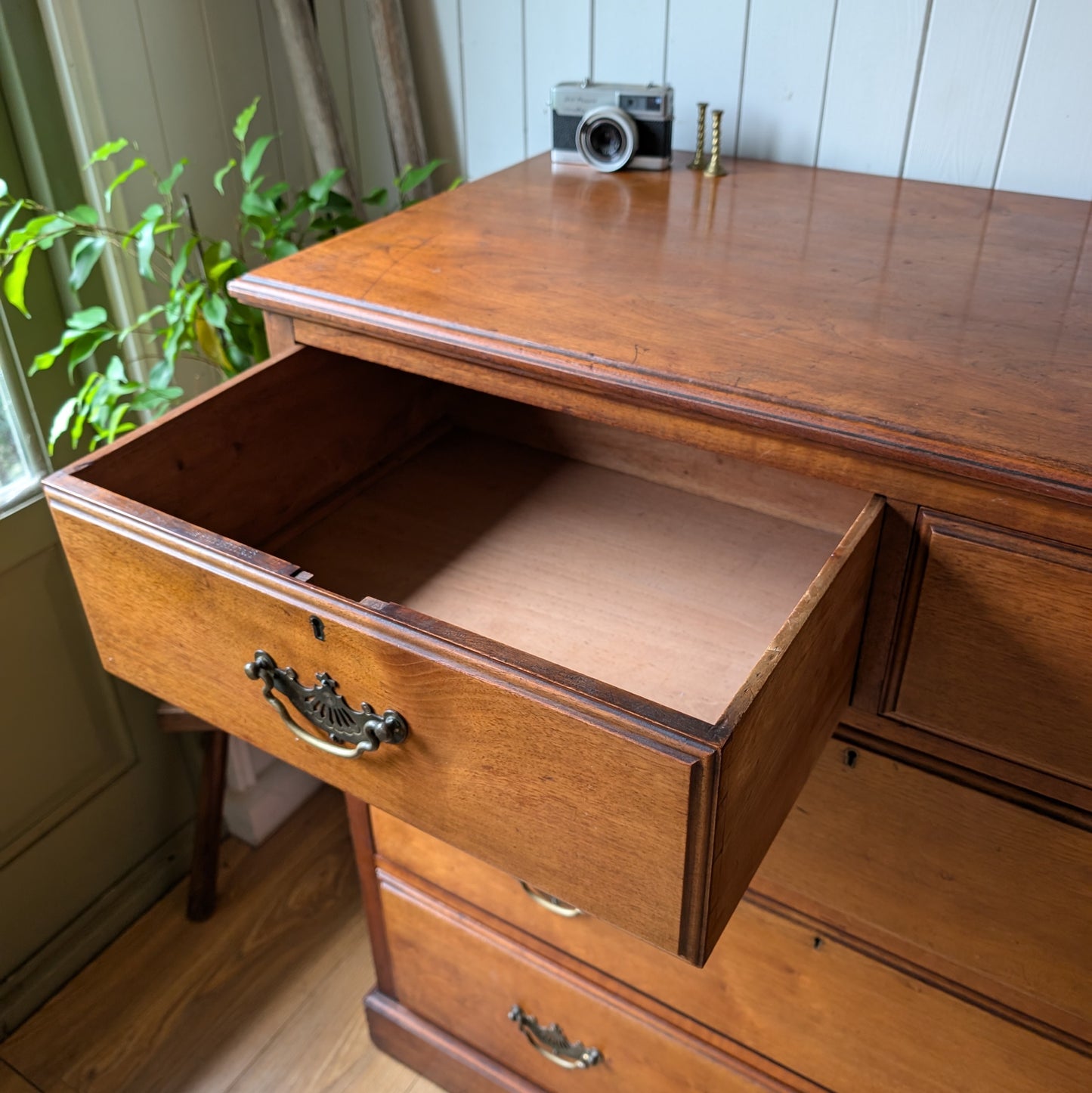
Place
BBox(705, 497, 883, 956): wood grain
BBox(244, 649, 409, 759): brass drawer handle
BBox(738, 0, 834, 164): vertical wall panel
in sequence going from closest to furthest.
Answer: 1. BBox(705, 497, 883, 956): wood grain
2. BBox(244, 649, 409, 759): brass drawer handle
3. BBox(738, 0, 834, 164): vertical wall panel

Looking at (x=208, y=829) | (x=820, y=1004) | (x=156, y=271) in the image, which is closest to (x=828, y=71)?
(x=156, y=271)

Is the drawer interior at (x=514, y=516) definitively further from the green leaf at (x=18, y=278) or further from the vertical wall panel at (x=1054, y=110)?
the vertical wall panel at (x=1054, y=110)

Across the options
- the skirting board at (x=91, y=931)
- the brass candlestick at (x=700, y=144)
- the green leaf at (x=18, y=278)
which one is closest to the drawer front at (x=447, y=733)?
the green leaf at (x=18, y=278)

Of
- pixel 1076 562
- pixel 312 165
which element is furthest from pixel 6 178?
pixel 1076 562

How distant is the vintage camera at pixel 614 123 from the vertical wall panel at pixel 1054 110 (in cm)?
33

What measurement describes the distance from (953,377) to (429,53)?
33.9 inches

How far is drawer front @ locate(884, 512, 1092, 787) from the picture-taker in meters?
0.63

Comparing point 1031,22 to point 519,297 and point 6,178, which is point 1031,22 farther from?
point 6,178

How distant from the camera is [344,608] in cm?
61

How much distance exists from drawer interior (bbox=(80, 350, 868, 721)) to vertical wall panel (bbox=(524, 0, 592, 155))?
382 mm

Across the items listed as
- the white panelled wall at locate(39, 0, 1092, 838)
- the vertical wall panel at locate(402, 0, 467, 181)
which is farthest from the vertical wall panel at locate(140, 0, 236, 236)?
the vertical wall panel at locate(402, 0, 467, 181)

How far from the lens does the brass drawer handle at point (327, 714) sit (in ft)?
2.10

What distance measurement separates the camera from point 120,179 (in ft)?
3.22

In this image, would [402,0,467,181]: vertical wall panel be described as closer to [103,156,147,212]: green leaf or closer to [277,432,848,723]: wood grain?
[103,156,147,212]: green leaf
